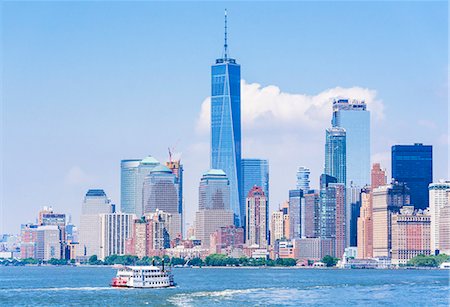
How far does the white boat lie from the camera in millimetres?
137500

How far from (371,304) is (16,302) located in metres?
31.8

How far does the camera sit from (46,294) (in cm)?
13150

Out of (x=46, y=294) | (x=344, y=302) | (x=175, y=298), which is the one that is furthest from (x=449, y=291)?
(x=46, y=294)

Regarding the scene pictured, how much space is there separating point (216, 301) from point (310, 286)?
122 feet

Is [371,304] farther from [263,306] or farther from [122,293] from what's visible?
[122,293]

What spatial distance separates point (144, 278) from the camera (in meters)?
138

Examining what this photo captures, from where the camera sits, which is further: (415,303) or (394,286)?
(394,286)

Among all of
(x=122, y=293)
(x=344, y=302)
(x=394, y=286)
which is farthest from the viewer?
(x=394, y=286)

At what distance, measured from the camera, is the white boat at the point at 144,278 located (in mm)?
137500

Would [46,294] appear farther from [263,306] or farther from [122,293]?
[263,306]

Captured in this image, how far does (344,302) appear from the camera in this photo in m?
117

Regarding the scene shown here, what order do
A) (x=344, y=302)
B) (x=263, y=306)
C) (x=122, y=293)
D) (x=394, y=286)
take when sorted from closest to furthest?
(x=263, y=306) → (x=344, y=302) → (x=122, y=293) → (x=394, y=286)

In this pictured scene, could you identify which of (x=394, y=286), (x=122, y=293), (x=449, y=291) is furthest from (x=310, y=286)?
(x=122, y=293)

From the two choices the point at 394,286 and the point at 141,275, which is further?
the point at 394,286
